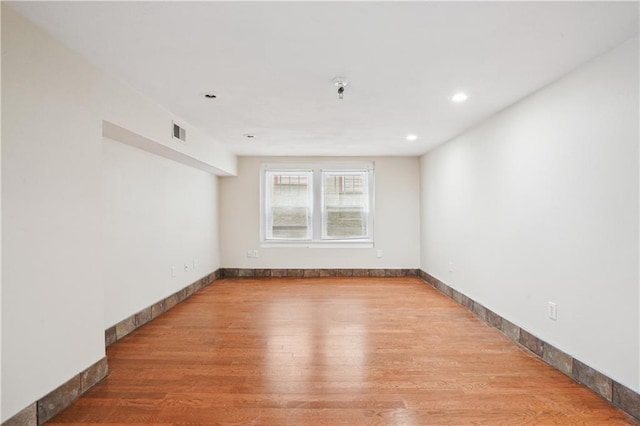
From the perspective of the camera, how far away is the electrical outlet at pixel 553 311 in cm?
260

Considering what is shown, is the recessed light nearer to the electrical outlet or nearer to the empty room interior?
the empty room interior

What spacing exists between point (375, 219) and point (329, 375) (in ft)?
13.0

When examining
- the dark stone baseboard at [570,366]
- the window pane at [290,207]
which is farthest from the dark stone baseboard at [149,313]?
the dark stone baseboard at [570,366]

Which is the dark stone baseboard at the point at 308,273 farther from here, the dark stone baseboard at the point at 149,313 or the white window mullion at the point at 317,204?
the dark stone baseboard at the point at 149,313

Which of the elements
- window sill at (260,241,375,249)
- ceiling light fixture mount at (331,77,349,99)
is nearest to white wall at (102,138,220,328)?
window sill at (260,241,375,249)

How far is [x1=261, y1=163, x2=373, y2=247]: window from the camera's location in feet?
20.4

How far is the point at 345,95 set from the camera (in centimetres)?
293

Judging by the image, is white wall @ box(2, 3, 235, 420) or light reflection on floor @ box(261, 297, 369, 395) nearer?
white wall @ box(2, 3, 235, 420)

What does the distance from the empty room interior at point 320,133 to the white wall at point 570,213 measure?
1 cm

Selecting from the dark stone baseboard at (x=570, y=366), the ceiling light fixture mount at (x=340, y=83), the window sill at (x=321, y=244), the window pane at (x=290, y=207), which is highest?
the ceiling light fixture mount at (x=340, y=83)

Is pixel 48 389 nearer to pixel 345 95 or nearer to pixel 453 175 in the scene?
pixel 345 95

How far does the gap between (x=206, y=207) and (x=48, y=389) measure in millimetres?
3758

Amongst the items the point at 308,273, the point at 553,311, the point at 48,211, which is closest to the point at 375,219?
the point at 308,273

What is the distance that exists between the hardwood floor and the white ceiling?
2163 millimetres
